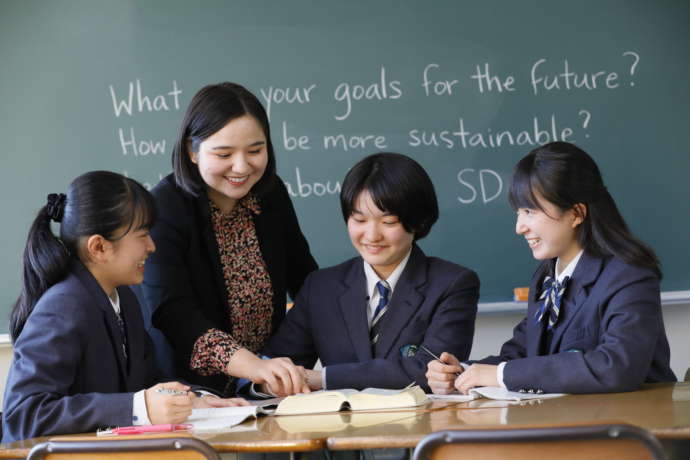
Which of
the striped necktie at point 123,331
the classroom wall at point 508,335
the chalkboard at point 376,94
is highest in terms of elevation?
the chalkboard at point 376,94

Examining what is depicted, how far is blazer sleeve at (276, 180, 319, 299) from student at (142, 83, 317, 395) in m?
0.01

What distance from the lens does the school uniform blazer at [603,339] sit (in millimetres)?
2045

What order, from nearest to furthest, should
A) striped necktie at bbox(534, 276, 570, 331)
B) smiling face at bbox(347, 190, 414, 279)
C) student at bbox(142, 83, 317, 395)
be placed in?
striped necktie at bbox(534, 276, 570, 331) → student at bbox(142, 83, 317, 395) → smiling face at bbox(347, 190, 414, 279)

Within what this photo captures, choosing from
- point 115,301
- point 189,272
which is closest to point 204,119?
point 189,272

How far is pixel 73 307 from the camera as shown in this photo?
6.71 ft

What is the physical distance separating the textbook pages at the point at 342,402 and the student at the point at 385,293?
15.8 inches

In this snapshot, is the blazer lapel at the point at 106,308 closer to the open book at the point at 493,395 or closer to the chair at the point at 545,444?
the open book at the point at 493,395

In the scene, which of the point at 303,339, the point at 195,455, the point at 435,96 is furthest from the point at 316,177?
the point at 195,455

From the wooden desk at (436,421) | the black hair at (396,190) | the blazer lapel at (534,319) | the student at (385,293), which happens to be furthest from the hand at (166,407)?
the blazer lapel at (534,319)

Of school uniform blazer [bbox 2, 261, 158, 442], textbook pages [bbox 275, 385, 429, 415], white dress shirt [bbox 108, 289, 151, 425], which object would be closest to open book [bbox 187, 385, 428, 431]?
textbook pages [bbox 275, 385, 429, 415]

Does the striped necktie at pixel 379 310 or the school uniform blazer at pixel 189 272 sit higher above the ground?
the school uniform blazer at pixel 189 272

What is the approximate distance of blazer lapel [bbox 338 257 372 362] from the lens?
248 centimetres

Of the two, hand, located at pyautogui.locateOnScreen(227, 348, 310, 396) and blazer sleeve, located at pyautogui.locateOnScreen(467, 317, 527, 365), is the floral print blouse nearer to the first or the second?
hand, located at pyautogui.locateOnScreen(227, 348, 310, 396)

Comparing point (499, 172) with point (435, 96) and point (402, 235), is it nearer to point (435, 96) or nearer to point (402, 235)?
point (435, 96)
